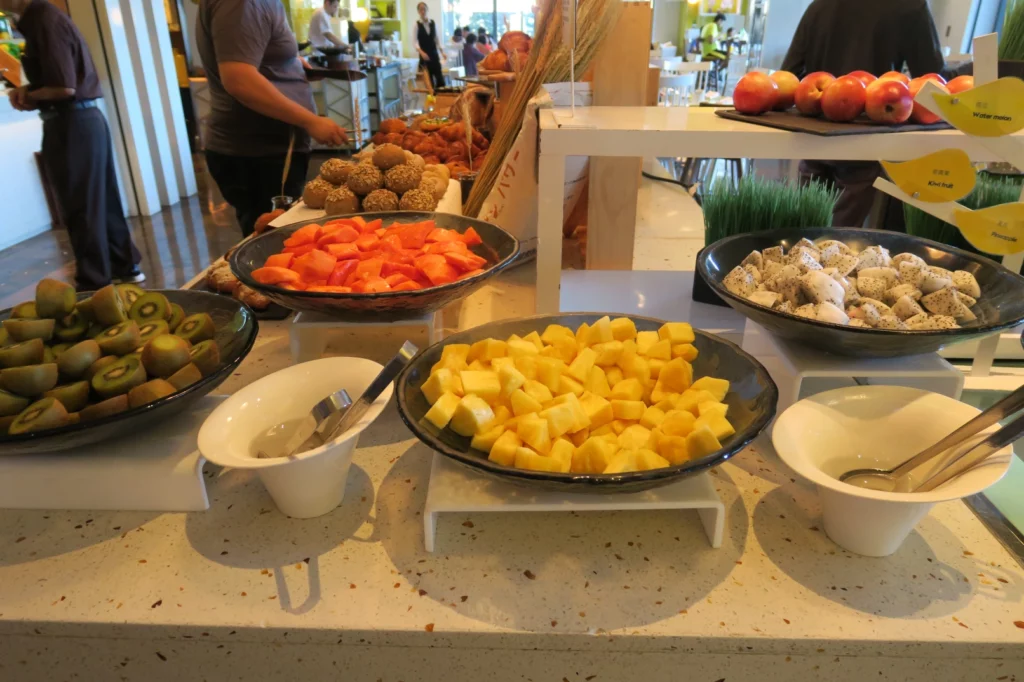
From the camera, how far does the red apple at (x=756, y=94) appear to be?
3.77ft

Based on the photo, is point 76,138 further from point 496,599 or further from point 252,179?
point 496,599

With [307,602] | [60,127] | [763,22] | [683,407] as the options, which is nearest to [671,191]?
[683,407]

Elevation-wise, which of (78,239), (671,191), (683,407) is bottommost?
(78,239)

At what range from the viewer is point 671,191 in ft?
8.53

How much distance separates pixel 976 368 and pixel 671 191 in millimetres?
1671

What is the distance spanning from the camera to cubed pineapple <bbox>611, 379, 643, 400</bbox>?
0.73 metres

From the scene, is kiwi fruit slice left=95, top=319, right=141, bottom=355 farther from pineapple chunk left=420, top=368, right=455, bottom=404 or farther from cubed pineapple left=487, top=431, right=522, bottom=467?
cubed pineapple left=487, top=431, right=522, bottom=467

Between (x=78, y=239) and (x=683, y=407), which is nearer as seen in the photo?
(x=683, y=407)

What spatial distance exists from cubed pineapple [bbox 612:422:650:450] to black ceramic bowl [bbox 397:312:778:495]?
0.15ft

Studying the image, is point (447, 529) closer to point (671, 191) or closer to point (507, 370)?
point (507, 370)

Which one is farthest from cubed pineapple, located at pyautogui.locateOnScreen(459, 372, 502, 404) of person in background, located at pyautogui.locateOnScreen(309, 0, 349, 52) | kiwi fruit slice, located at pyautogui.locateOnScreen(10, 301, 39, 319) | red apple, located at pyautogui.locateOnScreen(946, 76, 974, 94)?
person in background, located at pyautogui.locateOnScreen(309, 0, 349, 52)

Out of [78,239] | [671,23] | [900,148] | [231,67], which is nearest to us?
[900,148]

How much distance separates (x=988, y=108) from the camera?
0.81m

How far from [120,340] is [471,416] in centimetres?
44
